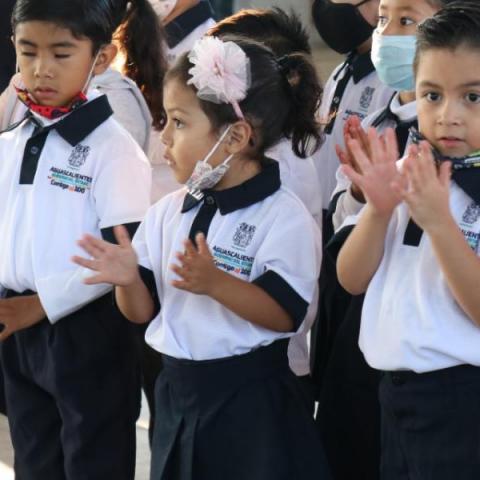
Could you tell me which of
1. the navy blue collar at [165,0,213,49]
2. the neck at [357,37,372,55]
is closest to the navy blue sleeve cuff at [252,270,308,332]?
the neck at [357,37,372,55]

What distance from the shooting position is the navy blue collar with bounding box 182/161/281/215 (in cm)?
225

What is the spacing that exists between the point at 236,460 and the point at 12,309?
0.61 m

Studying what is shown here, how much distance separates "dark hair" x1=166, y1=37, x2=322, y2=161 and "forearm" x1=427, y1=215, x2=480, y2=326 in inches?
22.4

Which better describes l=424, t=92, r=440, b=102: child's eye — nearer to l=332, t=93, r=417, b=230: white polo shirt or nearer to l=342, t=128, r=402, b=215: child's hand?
l=342, t=128, r=402, b=215: child's hand

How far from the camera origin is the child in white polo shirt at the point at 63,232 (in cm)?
248

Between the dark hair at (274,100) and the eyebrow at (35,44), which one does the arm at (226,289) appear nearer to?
the dark hair at (274,100)

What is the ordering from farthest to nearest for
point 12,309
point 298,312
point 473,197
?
point 12,309 → point 298,312 → point 473,197

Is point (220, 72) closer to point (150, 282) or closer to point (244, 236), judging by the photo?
point (244, 236)

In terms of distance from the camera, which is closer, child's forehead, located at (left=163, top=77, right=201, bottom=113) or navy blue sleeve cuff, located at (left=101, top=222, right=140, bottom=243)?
child's forehead, located at (left=163, top=77, right=201, bottom=113)

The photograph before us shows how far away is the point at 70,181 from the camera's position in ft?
8.18

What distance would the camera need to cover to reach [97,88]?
2828 mm

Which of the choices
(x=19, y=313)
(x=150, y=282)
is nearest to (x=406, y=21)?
(x=150, y=282)

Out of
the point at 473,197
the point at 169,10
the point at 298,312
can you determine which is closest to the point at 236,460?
the point at 298,312

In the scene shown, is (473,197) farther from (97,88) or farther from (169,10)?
(169,10)
